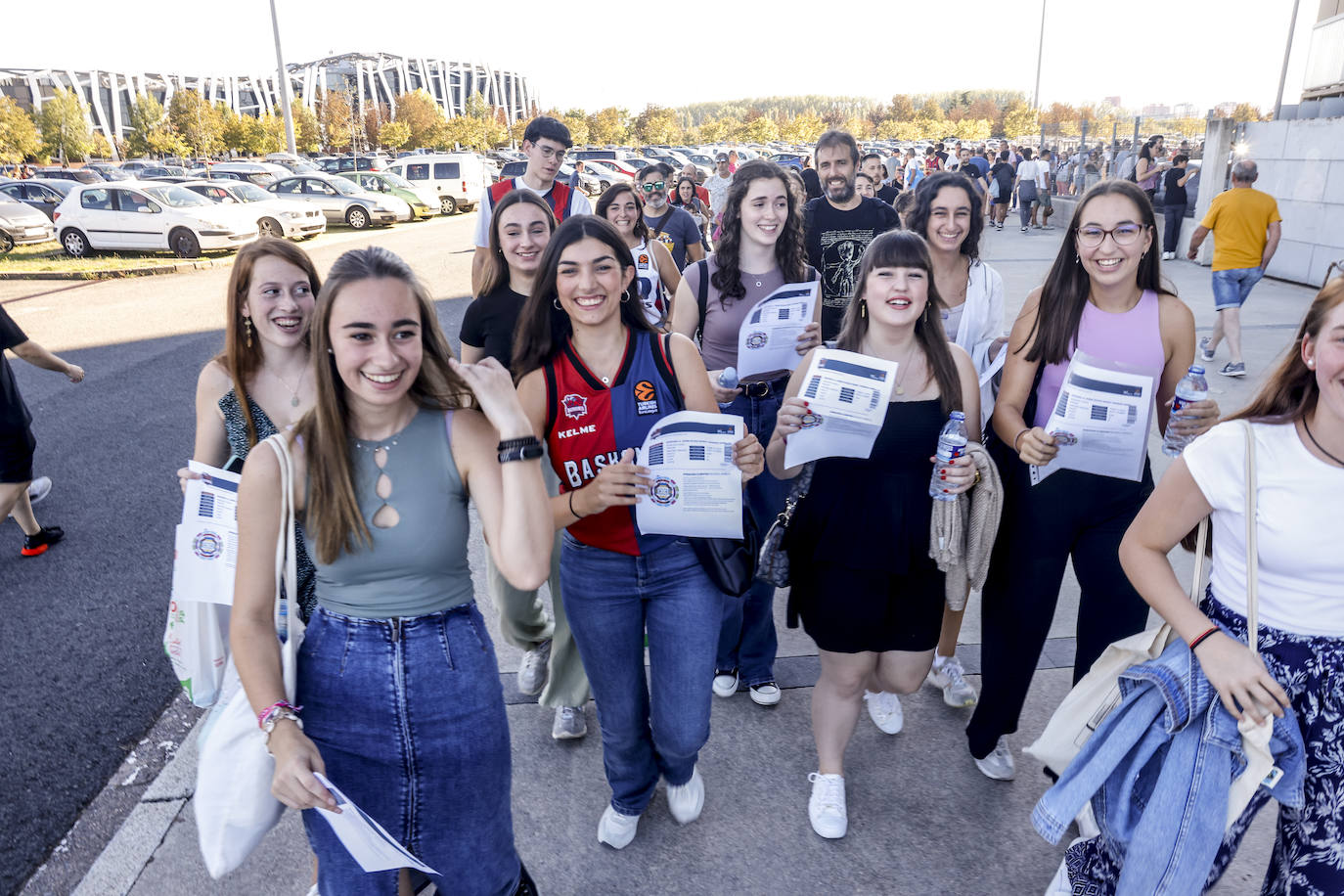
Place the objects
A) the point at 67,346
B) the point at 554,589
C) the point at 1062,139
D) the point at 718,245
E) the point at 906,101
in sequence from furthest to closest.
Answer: the point at 906,101, the point at 1062,139, the point at 67,346, the point at 718,245, the point at 554,589

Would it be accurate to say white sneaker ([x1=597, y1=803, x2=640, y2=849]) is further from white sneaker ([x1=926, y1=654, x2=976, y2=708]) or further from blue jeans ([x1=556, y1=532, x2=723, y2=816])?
white sneaker ([x1=926, y1=654, x2=976, y2=708])

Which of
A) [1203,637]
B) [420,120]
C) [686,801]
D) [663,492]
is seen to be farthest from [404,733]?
[420,120]

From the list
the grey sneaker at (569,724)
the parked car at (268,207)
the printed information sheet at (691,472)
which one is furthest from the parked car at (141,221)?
the printed information sheet at (691,472)

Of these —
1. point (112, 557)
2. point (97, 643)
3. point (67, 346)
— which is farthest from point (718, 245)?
point (67, 346)

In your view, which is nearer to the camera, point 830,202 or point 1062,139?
point 830,202

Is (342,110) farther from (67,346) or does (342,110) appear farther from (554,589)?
(554,589)

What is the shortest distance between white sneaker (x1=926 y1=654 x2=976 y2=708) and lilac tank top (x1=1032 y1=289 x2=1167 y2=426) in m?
1.33

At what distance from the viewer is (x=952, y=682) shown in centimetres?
357

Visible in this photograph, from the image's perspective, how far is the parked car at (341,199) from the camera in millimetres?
24797

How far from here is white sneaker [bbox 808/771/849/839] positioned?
2.83 meters

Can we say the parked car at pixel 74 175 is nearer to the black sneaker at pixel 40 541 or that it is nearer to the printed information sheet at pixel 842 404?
the black sneaker at pixel 40 541

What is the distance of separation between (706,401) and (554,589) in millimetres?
1213

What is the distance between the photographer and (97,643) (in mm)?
4219

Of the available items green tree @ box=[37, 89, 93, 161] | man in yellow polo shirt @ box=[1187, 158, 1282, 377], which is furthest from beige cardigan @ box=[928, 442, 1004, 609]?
green tree @ box=[37, 89, 93, 161]
